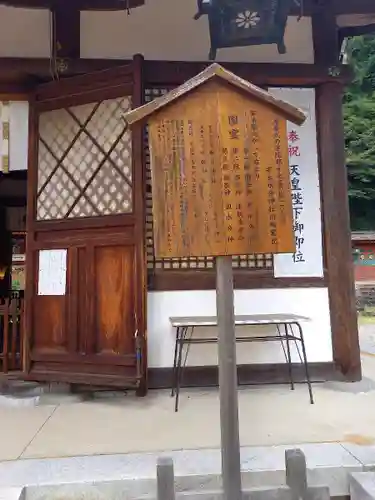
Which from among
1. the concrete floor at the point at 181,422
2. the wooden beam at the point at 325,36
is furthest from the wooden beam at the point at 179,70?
the concrete floor at the point at 181,422

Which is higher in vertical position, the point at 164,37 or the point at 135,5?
the point at 135,5

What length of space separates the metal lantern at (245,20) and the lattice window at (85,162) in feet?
3.79

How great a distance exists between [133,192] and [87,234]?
66 cm

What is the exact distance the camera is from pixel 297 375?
4953 mm

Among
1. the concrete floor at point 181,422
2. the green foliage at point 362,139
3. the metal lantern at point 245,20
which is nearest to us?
the concrete floor at point 181,422

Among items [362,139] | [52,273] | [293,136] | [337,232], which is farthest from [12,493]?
[362,139]

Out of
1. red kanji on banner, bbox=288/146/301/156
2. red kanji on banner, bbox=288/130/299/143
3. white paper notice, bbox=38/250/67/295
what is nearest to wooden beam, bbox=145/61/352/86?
red kanji on banner, bbox=288/130/299/143

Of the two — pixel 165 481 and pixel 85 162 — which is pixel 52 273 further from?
pixel 165 481

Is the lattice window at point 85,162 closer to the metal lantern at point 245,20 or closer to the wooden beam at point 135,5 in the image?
the wooden beam at point 135,5

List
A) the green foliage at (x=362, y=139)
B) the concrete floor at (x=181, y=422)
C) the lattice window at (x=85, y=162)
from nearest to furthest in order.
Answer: the concrete floor at (x=181, y=422) < the lattice window at (x=85, y=162) < the green foliage at (x=362, y=139)

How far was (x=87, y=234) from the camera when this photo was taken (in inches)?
188

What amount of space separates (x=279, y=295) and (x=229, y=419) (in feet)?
8.63

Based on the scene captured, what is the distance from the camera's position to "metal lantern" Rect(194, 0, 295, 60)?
4336 mm

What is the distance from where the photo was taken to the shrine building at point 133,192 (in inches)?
183
